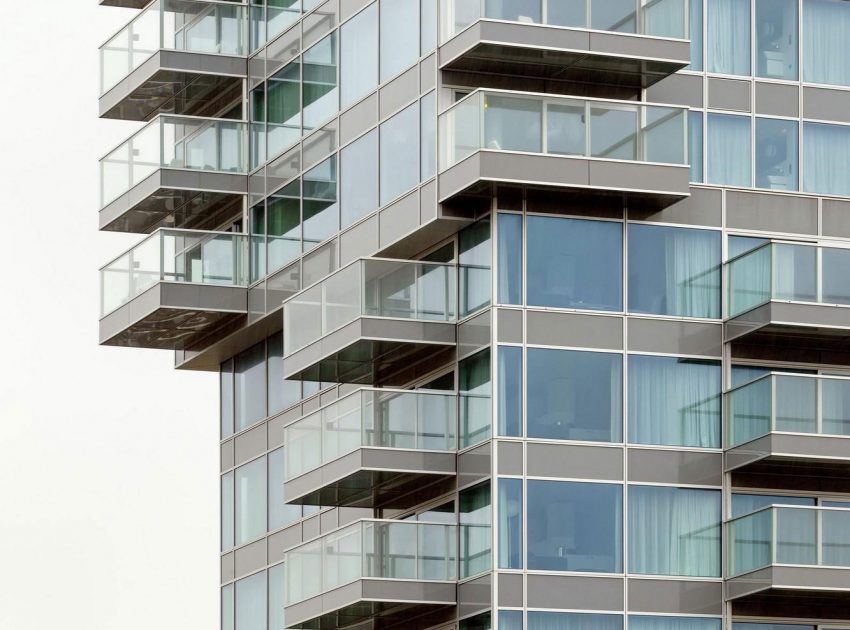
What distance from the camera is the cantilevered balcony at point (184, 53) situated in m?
53.7

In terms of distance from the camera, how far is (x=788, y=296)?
45.4m

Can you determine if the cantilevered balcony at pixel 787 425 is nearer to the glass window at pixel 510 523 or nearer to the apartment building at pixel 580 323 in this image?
the apartment building at pixel 580 323

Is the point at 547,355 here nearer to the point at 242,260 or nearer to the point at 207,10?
the point at 242,260

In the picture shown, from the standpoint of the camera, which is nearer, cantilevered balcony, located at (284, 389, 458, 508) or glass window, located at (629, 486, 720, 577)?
glass window, located at (629, 486, 720, 577)

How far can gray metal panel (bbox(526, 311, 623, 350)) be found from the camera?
44344mm

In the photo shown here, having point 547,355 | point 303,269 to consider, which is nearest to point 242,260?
point 303,269

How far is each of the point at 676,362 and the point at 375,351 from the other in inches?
207

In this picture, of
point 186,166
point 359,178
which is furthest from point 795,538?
point 186,166

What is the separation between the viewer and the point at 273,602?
52.5 m

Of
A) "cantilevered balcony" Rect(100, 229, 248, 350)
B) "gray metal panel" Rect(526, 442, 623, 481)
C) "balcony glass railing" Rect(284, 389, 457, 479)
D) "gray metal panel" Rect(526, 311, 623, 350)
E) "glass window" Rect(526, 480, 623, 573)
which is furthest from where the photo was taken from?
"cantilevered balcony" Rect(100, 229, 248, 350)

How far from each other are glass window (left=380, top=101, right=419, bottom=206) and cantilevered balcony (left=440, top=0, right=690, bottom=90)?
1498mm

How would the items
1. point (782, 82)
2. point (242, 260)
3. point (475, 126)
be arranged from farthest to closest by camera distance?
point (242, 260) → point (782, 82) → point (475, 126)

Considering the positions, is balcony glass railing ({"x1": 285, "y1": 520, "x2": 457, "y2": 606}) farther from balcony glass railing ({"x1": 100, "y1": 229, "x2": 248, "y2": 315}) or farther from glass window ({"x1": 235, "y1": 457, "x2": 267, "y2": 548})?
balcony glass railing ({"x1": 100, "y1": 229, "x2": 248, "y2": 315})

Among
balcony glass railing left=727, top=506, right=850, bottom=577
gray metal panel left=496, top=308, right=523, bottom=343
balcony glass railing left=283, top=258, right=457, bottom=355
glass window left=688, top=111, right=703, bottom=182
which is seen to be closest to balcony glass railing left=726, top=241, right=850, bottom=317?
glass window left=688, top=111, right=703, bottom=182
